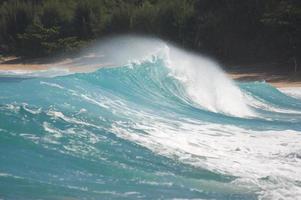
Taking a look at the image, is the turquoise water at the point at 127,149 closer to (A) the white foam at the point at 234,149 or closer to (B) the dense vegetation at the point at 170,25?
(A) the white foam at the point at 234,149

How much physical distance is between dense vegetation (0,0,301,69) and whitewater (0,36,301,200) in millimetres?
17933

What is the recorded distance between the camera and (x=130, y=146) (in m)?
9.01

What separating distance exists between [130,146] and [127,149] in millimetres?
151

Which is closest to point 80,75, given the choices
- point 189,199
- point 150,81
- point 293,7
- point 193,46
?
point 150,81

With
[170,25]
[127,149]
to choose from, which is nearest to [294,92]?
[127,149]

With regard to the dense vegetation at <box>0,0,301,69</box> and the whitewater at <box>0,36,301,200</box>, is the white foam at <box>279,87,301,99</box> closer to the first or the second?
the whitewater at <box>0,36,301,200</box>

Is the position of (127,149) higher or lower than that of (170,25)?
lower

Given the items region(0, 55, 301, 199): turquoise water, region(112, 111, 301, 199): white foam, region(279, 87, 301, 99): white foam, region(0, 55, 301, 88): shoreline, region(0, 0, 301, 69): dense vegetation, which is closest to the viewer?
region(0, 55, 301, 199): turquoise water

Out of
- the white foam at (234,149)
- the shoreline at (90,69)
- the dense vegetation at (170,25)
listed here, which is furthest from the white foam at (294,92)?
the white foam at (234,149)

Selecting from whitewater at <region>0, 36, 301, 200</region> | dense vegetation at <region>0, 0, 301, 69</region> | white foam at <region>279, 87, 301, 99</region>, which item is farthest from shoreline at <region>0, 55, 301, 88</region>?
whitewater at <region>0, 36, 301, 200</region>

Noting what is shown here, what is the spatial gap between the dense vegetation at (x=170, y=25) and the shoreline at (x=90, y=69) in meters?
1.29

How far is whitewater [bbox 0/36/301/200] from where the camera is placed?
7.29 metres

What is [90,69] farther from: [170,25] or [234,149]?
[234,149]

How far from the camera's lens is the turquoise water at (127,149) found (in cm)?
727
